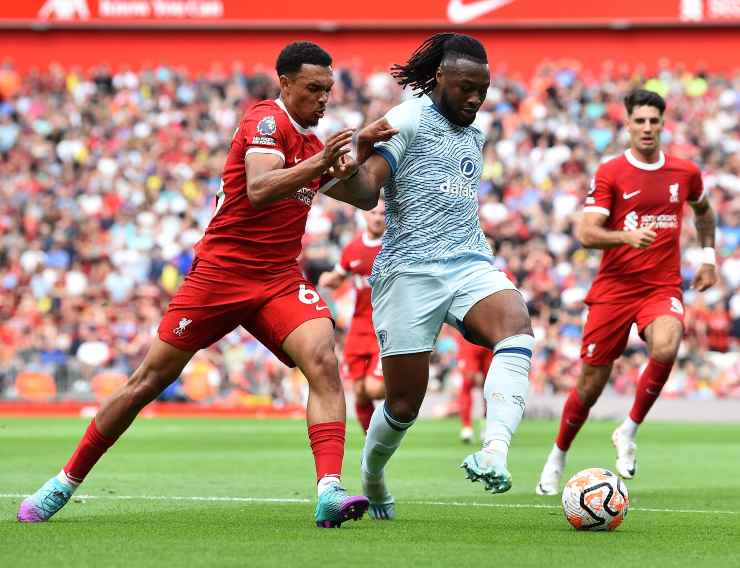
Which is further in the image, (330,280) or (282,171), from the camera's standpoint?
(330,280)

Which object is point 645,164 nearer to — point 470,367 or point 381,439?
point 381,439

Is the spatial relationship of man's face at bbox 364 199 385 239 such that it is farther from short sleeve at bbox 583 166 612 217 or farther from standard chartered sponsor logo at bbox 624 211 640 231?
standard chartered sponsor logo at bbox 624 211 640 231

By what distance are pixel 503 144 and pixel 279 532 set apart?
78.4ft

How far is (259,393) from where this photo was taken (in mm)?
25734

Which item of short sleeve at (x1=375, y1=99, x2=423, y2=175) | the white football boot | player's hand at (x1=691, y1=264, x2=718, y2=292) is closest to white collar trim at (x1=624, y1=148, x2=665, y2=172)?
player's hand at (x1=691, y1=264, x2=718, y2=292)

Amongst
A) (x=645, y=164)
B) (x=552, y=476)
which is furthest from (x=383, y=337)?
(x=645, y=164)

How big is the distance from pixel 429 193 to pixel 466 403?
10611mm

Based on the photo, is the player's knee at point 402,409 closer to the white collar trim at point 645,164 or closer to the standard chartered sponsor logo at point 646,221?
the standard chartered sponsor logo at point 646,221

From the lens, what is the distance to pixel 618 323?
11281 millimetres

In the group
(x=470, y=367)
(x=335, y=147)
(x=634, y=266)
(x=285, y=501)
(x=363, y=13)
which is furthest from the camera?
(x=363, y=13)

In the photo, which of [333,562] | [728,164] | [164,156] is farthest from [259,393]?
[333,562]

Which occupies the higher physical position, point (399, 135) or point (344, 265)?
point (399, 135)

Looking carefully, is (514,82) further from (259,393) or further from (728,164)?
(259,393)

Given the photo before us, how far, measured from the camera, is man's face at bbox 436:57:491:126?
8000mm
